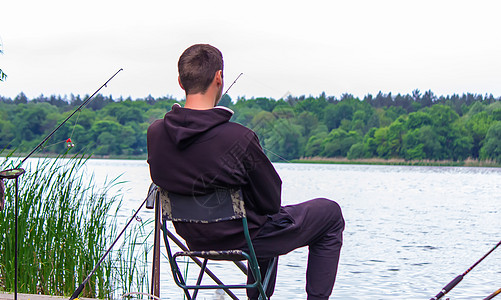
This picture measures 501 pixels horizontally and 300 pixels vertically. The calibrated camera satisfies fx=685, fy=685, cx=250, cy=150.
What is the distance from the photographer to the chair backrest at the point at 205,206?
8.95 ft

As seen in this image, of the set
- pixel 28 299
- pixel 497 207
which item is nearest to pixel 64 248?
pixel 28 299

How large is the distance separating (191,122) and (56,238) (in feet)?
7.87

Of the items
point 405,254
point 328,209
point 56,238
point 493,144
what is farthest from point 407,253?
point 493,144

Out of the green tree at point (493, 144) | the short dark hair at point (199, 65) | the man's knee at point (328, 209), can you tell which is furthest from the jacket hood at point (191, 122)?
the green tree at point (493, 144)

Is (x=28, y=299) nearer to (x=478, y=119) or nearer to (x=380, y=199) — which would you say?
(x=380, y=199)

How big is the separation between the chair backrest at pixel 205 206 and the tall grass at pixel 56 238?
187cm

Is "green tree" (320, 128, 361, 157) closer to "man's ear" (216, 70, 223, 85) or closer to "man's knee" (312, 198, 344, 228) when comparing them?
"man's knee" (312, 198, 344, 228)

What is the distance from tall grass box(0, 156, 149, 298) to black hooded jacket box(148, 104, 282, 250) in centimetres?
192

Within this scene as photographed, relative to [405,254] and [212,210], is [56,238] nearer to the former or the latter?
[212,210]

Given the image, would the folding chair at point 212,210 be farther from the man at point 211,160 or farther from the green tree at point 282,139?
the green tree at point 282,139

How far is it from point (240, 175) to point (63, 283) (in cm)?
246

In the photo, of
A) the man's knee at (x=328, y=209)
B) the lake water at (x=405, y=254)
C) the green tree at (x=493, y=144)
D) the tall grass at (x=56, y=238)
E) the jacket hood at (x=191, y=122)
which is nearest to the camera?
the jacket hood at (x=191, y=122)

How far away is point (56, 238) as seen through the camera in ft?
15.5

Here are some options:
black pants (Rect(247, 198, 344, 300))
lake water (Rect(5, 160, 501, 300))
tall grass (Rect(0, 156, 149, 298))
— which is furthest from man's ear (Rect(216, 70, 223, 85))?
lake water (Rect(5, 160, 501, 300))
